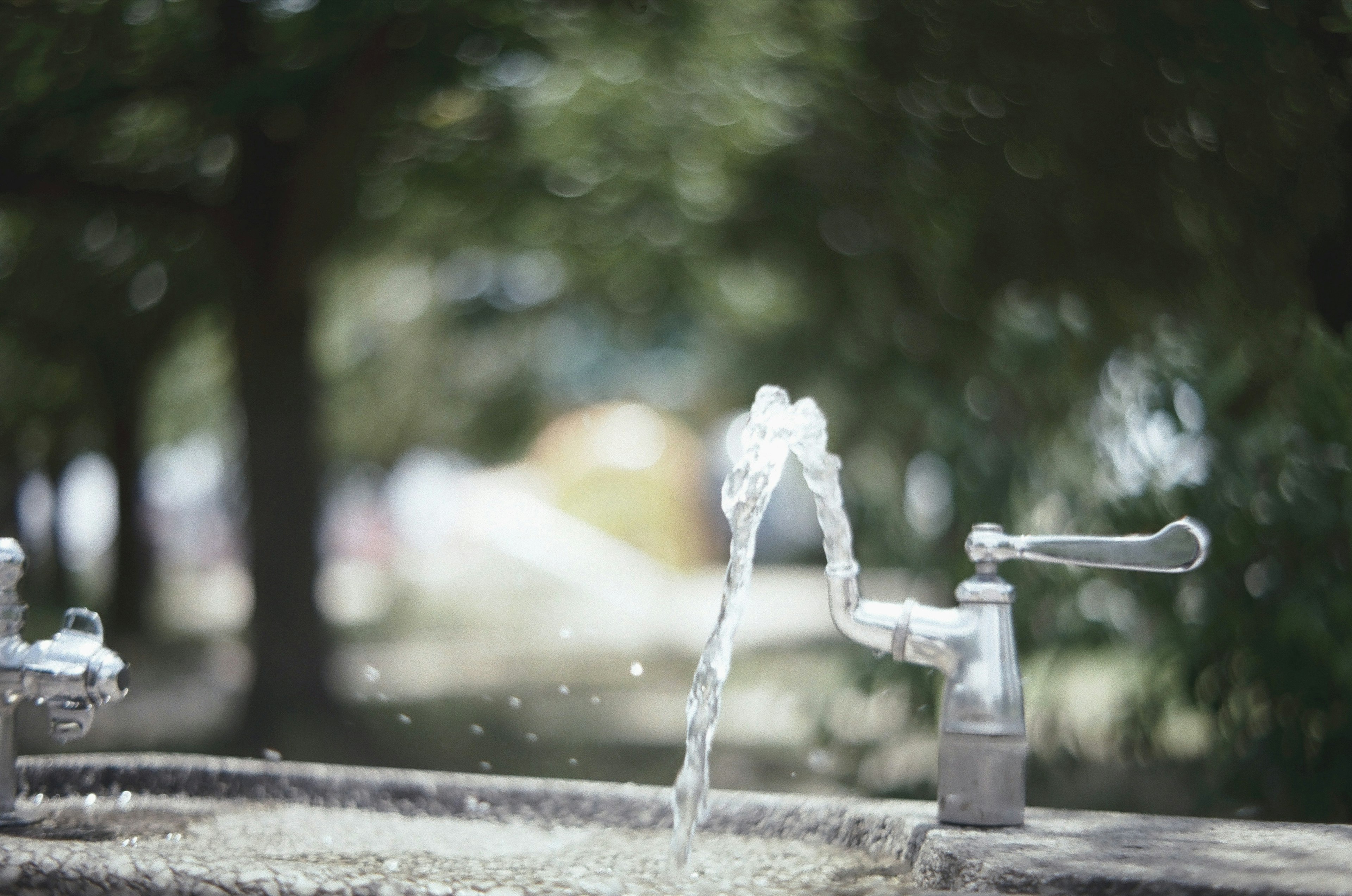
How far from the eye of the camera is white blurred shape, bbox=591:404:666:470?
2061 centimetres

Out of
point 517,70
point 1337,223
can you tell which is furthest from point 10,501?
point 1337,223

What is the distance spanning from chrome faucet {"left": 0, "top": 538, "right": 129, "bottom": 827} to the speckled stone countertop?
0.49ft

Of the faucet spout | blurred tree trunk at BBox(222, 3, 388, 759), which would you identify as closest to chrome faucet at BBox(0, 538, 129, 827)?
the faucet spout

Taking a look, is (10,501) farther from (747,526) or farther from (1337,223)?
(747,526)

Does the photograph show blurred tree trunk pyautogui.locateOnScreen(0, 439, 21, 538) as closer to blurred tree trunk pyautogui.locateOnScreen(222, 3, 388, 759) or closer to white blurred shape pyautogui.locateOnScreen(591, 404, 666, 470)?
white blurred shape pyautogui.locateOnScreen(591, 404, 666, 470)

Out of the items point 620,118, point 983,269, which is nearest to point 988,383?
point 983,269

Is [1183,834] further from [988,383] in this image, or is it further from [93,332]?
[93,332]

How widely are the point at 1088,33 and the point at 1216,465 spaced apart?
2198mm

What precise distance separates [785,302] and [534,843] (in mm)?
8621

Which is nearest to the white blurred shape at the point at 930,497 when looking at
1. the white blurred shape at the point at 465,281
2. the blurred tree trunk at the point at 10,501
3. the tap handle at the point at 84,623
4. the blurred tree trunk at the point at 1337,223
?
the blurred tree trunk at the point at 1337,223

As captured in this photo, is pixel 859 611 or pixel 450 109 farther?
pixel 450 109

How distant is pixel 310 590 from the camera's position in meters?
6.40

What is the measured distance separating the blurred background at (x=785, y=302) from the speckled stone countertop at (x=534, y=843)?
1.37 m

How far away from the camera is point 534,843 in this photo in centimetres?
199
